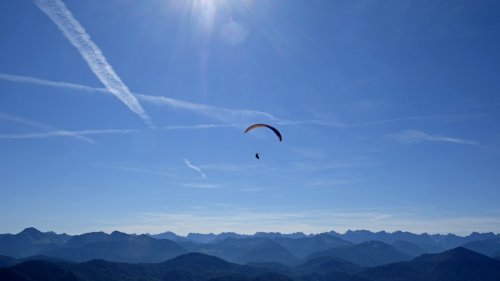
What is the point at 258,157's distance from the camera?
281ft

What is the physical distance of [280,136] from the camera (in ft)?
300

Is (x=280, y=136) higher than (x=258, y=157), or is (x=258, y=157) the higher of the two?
(x=280, y=136)

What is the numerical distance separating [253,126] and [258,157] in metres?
10.1

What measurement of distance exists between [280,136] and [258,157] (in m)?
9.01

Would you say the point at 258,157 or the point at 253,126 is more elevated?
the point at 253,126

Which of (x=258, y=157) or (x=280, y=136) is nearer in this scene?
(x=258, y=157)

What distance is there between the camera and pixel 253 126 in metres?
92.9

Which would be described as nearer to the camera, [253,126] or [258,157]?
[258,157]

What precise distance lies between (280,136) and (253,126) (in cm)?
676
